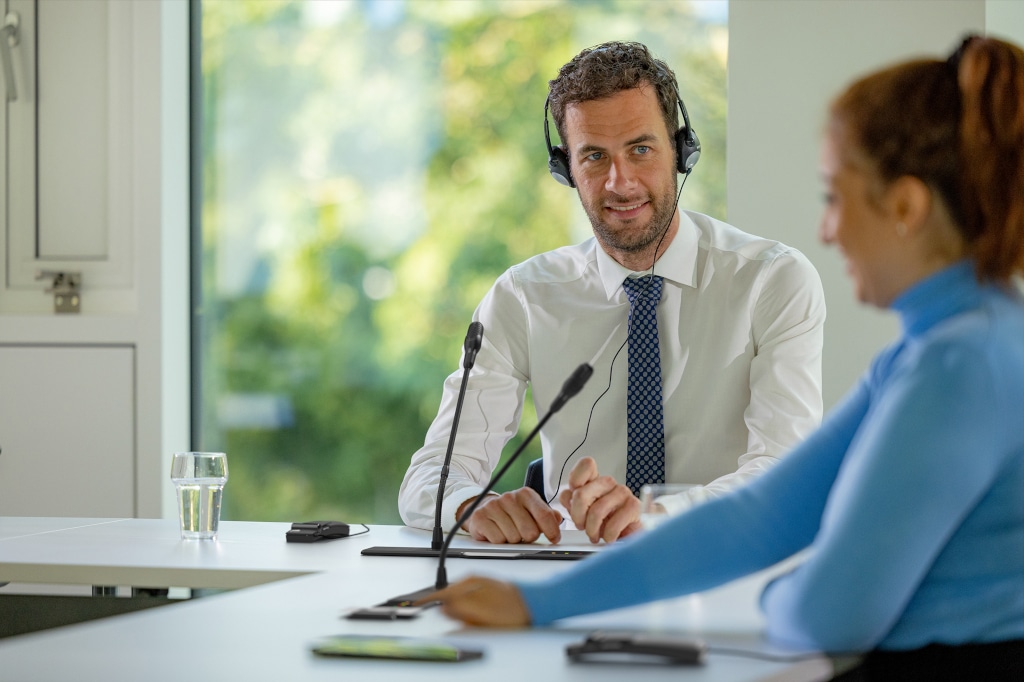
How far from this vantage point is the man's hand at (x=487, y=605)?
1.13 m

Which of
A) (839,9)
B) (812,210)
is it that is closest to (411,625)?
(812,210)

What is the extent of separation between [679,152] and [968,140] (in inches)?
56.7

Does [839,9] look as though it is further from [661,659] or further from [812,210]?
[661,659]

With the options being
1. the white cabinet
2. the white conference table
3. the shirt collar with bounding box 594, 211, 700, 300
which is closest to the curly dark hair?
the shirt collar with bounding box 594, 211, 700, 300

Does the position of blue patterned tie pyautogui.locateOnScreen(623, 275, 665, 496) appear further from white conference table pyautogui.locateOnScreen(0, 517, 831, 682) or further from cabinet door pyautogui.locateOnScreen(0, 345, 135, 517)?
cabinet door pyautogui.locateOnScreen(0, 345, 135, 517)

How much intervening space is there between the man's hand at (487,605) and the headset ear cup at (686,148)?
146 centimetres

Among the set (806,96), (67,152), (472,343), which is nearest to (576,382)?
(472,343)

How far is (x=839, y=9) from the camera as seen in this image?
3.26 metres

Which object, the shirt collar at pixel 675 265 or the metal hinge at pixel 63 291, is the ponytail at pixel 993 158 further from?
the metal hinge at pixel 63 291

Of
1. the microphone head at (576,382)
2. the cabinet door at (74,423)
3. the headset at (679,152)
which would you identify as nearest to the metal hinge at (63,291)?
the cabinet door at (74,423)

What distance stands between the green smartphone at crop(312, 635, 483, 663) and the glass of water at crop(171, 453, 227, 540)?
88 cm

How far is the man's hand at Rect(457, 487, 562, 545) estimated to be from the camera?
1.75m

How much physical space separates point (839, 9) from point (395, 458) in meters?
2.04

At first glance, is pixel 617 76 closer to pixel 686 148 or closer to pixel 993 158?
pixel 686 148
